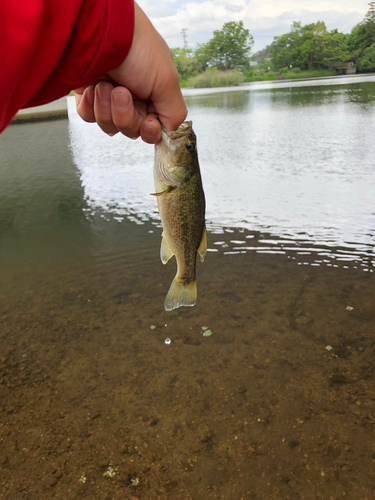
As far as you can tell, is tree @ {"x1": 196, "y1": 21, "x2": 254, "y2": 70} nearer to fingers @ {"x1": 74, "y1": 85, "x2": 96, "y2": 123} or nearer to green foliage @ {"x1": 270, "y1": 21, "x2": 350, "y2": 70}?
green foliage @ {"x1": 270, "y1": 21, "x2": 350, "y2": 70}

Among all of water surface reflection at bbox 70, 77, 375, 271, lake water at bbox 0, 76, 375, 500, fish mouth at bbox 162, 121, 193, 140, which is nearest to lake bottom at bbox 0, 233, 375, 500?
lake water at bbox 0, 76, 375, 500

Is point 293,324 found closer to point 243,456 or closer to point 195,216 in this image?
point 243,456

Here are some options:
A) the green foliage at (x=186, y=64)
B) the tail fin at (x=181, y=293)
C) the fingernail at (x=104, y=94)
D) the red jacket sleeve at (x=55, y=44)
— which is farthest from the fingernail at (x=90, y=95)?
the green foliage at (x=186, y=64)

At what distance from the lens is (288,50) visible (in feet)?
243

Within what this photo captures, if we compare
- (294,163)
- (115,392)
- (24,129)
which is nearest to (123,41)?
(115,392)

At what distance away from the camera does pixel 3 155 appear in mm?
10109

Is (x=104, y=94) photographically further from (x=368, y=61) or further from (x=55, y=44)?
(x=368, y=61)

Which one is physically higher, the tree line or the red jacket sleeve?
the tree line

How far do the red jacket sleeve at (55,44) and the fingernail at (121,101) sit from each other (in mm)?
281

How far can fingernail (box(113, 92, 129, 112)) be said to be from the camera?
4.76ft

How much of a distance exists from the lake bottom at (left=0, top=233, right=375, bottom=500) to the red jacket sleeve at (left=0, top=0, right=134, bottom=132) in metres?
1.97

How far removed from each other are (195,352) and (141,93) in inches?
81.1

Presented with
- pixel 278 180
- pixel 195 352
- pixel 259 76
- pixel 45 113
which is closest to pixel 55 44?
pixel 195 352

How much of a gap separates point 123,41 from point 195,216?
2.95 feet
